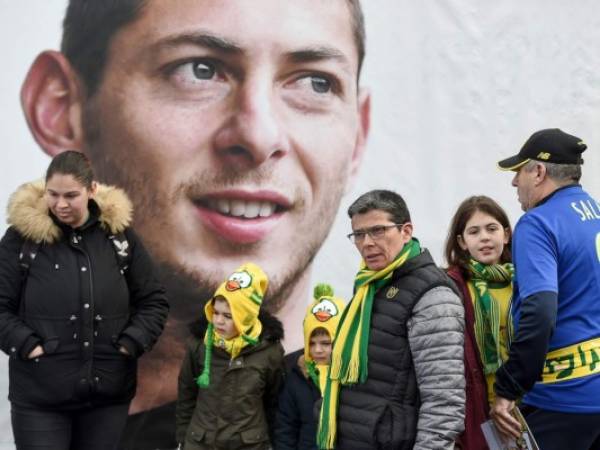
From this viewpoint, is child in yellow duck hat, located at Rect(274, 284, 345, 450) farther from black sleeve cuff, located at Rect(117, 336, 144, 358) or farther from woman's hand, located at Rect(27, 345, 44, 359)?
woman's hand, located at Rect(27, 345, 44, 359)

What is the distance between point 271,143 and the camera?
4.37 meters

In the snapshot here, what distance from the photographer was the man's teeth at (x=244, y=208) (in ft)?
14.3

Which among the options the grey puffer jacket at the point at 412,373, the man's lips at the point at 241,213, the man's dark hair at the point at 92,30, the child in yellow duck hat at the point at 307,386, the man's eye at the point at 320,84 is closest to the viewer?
the grey puffer jacket at the point at 412,373

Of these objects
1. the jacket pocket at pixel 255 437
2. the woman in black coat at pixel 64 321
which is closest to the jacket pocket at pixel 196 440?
the jacket pocket at pixel 255 437

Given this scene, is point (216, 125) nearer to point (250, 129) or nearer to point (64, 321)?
point (250, 129)

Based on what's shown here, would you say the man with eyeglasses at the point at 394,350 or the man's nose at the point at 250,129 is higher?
the man's nose at the point at 250,129

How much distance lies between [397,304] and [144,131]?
7.07ft

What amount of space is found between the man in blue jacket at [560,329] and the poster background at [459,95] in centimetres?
201

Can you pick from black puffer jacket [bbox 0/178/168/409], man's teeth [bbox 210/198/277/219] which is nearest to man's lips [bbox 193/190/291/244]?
man's teeth [bbox 210/198/277/219]

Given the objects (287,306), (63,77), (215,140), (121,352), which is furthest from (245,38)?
(121,352)

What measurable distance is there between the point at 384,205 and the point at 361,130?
2134 mm

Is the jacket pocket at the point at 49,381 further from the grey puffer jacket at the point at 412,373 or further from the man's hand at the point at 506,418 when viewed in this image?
the man's hand at the point at 506,418

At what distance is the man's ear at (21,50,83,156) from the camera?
13.9ft

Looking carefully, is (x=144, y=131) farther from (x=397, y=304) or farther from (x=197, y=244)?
(x=397, y=304)
